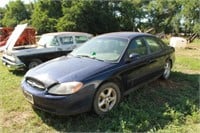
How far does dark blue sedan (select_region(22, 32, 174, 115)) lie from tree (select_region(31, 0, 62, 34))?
28368mm

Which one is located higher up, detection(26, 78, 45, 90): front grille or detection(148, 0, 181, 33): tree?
detection(148, 0, 181, 33): tree

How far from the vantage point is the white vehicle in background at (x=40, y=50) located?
26.6 feet

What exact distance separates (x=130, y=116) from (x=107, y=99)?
518mm

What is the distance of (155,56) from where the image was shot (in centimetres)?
595

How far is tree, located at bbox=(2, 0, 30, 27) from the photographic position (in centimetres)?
5206

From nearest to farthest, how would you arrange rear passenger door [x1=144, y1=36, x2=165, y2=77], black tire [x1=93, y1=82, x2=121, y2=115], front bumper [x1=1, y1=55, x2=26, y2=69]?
1. black tire [x1=93, y1=82, x2=121, y2=115]
2. rear passenger door [x1=144, y1=36, x2=165, y2=77]
3. front bumper [x1=1, y1=55, x2=26, y2=69]

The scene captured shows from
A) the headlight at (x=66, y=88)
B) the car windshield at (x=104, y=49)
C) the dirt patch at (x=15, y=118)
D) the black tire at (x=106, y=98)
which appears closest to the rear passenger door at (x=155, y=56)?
the car windshield at (x=104, y=49)

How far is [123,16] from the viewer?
37125 mm

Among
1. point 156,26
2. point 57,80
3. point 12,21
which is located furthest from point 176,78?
point 12,21

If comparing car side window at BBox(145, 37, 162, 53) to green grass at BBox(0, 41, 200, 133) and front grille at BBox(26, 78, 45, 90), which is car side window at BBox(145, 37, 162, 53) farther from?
front grille at BBox(26, 78, 45, 90)

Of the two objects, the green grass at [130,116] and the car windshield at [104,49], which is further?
the car windshield at [104,49]

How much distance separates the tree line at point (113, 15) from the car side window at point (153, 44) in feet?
60.6

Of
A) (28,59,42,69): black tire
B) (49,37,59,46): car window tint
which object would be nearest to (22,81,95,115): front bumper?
(28,59,42,69): black tire

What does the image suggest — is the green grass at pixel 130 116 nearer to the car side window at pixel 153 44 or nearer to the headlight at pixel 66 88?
the headlight at pixel 66 88
